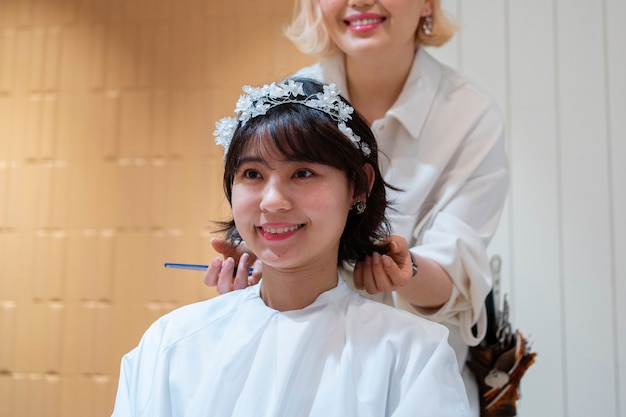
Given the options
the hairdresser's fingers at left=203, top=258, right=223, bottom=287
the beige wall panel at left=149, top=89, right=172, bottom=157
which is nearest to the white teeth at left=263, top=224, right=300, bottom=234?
the hairdresser's fingers at left=203, top=258, right=223, bottom=287

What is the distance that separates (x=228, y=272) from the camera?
1478 millimetres

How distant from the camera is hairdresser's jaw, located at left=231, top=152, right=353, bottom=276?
1.16 m

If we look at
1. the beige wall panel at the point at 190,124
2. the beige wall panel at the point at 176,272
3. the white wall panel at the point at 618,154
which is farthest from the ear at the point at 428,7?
the beige wall panel at the point at 176,272

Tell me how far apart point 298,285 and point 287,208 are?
0.21 metres

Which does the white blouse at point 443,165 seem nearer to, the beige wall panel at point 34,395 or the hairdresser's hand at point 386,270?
the hairdresser's hand at point 386,270

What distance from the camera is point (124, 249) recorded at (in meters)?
3.15

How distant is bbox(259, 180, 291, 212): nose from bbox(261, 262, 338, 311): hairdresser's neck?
183 millimetres

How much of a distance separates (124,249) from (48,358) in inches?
28.1

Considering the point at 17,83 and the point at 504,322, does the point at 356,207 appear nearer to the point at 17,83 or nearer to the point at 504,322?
the point at 504,322

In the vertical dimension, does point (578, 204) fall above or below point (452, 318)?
above

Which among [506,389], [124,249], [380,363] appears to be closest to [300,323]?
[380,363]

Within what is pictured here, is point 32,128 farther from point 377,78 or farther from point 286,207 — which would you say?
point 286,207

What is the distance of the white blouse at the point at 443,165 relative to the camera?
167 centimetres

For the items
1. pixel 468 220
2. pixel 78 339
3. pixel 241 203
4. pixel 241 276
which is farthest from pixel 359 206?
pixel 78 339
